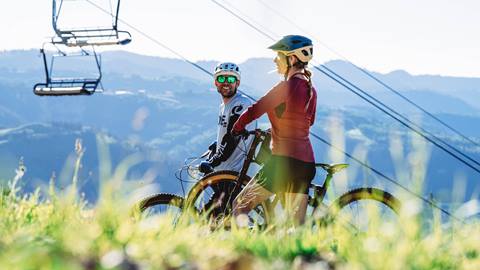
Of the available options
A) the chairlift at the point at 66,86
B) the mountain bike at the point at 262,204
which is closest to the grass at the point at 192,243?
the mountain bike at the point at 262,204

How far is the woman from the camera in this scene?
5832 mm

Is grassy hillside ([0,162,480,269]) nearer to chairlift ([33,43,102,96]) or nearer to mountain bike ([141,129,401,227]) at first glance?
mountain bike ([141,129,401,227])

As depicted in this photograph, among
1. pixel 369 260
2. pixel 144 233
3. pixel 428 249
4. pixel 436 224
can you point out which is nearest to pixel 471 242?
pixel 436 224

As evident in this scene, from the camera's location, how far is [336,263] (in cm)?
316

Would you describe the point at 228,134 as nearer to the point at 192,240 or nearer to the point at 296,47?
the point at 296,47

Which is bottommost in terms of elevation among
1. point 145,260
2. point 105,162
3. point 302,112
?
point 145,260

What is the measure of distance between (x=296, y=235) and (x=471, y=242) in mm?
872

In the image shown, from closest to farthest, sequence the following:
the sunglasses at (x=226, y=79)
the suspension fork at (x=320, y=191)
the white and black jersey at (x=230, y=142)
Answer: the suspension fork at (x=320, y=191) → the white and black jersey at (x=230, y=142) → the sunglasses at (x=226, y=79)

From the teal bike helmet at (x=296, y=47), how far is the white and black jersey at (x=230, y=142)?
4.38 ft

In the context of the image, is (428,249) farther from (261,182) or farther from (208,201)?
(208,201)

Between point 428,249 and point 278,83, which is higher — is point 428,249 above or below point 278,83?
below

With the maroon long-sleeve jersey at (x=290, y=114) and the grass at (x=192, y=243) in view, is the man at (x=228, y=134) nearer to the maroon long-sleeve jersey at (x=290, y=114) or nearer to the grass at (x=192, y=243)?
the maroon long-sleeve jersey at (x=290, y=114)

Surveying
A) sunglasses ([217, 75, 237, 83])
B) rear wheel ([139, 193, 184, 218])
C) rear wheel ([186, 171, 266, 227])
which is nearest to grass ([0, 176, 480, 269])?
rear wheel ([139, 193, 184, 218])

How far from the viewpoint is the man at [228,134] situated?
732cm
